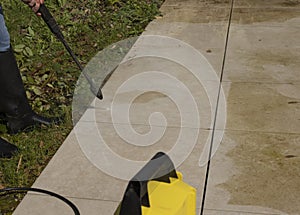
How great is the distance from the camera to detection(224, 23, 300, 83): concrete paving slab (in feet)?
16.0

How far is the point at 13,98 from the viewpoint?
155 inches

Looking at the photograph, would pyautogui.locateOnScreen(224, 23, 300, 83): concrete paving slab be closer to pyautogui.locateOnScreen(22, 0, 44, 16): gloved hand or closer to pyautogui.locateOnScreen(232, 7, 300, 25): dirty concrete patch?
pyautogui.locateOnScreen(232, 7, 300, 25): dirty concrete patch

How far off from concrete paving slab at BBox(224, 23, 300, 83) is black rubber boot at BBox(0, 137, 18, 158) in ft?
6.39

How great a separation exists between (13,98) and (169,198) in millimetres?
2303

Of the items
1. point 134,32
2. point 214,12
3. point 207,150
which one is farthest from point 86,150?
point 214,12

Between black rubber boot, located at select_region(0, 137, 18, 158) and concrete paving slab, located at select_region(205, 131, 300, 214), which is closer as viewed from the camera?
concrete paving slab, located at select_region(205, 131, 300, 214)

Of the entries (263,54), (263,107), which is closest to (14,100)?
(263,107)

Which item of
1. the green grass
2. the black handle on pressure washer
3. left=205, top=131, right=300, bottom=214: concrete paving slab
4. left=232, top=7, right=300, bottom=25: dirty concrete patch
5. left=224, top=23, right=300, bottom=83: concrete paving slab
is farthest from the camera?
left=232, top=7, right=300, bottom=25: dirty concrete patch

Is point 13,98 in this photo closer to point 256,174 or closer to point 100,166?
point 100,166

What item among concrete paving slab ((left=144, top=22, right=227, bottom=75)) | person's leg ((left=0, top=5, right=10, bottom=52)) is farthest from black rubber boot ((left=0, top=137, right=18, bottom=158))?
concrete paving slab ((left=144, top=22, right=227, bottom=75))

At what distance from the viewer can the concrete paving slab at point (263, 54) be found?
4.87 m

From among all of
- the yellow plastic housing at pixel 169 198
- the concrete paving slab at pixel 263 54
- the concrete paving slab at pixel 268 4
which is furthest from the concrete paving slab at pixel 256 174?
the concrete paving slab at pixel 268 4

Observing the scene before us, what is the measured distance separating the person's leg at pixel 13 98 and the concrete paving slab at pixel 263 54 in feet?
5.63

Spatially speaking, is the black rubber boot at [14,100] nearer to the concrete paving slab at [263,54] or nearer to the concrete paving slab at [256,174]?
the concrete paving slab at [256,174]
